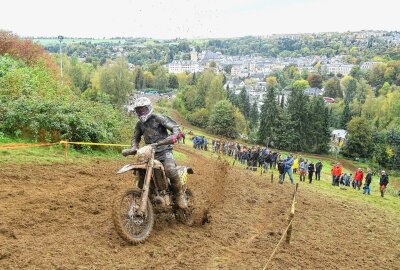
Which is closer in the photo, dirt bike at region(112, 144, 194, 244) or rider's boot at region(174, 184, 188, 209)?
dirt bike at region(112, 144, 194, 244)

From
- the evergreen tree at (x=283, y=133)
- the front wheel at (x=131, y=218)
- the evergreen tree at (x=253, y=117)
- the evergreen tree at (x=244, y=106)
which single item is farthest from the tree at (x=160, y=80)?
the front wheel at (x=131, y=218)

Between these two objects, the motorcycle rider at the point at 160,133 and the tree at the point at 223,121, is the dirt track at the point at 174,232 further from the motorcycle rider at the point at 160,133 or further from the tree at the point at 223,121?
the tree at the point at 223,121

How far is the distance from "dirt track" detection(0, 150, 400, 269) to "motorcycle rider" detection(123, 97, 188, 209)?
88cm

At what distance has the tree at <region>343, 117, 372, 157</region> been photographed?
305 feet

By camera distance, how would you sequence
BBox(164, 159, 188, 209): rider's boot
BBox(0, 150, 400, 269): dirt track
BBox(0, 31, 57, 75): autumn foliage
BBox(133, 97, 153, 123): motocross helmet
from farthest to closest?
BBox(0, 31, 57, 75): autumn foliage
BBox(164, 159, 188, 209): rider's boot
BBox(133, 97, 153, 123): motocross helmet
BBox(0, 150, 400, 269): dirt track

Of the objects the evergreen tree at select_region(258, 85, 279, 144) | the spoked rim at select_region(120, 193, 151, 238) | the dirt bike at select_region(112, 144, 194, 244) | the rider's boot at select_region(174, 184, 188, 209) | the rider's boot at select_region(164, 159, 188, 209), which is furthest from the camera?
the evergreen tree at select_region(258, 85, 279, 144)

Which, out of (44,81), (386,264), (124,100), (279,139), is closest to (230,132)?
(279,139)

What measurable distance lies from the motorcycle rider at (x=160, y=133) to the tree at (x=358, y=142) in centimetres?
9055

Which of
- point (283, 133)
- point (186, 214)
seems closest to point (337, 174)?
point (186, 214)

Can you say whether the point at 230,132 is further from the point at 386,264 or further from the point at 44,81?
the point at 386,264

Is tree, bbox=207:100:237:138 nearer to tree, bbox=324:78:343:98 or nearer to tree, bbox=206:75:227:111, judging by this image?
tree, bbox=206:75:227:111

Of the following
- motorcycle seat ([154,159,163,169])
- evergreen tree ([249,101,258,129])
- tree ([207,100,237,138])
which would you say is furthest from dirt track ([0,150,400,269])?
evergreen tree ([249,101,258,129])

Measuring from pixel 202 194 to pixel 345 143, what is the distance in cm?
8813

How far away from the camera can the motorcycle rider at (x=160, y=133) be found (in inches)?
343
